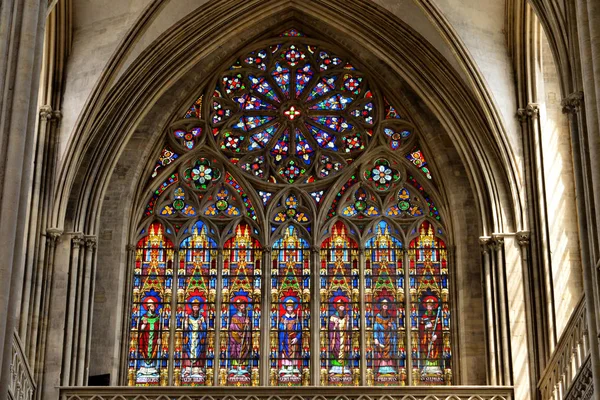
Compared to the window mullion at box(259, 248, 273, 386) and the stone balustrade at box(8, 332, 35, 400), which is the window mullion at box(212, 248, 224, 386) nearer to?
the window mullion at box(259, 248, 273, 386)

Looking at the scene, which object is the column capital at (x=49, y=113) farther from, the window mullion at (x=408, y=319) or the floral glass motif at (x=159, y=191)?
the window mullion at (x=408, y=319)

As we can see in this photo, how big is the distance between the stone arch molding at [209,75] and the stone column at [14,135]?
4842mm

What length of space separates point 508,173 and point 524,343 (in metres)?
2.76

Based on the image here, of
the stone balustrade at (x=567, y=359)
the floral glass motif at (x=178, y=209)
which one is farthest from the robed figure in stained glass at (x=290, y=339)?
the stone balustrade at (x=567, y=359)

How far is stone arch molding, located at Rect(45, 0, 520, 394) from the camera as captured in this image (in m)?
21.9

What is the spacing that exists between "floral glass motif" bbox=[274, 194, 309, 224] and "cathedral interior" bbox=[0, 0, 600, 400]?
0.03 metres

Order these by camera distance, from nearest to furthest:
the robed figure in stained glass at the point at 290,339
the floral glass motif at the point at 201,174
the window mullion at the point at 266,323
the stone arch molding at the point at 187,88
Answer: the stone arch molding at the point at 187,88 → the window mullion at the point at 266,323 → the robed figure in stained glass at the point at 290,339 → the floral glass motif at the point at 201,174

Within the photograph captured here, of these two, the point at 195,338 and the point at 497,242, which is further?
the point at 195,338

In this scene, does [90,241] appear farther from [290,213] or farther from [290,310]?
[290,213]

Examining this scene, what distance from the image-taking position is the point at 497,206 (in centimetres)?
2192

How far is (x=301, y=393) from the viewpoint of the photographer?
20391mm

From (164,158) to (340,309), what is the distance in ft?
13.6

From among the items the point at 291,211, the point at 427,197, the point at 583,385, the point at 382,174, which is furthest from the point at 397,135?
the point at 583,385

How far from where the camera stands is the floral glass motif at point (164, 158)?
78.6ft
